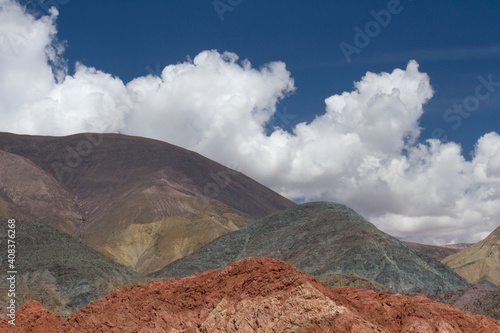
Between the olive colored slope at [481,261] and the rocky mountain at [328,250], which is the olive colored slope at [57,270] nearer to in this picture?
the rocky mountain at [328,250]

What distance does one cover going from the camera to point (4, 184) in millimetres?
161375

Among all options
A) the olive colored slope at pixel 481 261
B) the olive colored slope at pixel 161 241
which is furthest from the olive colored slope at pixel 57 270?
the olive colored slope at pixel 481 261

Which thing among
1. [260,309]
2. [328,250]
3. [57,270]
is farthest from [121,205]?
[260,309]

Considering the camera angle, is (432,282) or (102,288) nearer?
(102,288)

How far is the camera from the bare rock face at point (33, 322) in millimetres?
28297

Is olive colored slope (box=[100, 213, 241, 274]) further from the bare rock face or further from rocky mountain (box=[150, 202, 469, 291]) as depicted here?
the bare rock face

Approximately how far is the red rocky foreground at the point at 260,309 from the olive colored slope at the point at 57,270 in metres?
26.9

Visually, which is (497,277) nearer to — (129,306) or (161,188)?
(161,188)

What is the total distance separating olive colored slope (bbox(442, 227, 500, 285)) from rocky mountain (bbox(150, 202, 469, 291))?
2079 inches

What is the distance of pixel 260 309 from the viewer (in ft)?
66.1

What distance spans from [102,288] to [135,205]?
319 ft

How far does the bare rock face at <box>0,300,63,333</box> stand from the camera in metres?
28.3

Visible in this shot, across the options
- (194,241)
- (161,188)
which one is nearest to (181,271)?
(194,241)

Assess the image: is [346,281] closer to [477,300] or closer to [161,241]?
[477,300]
